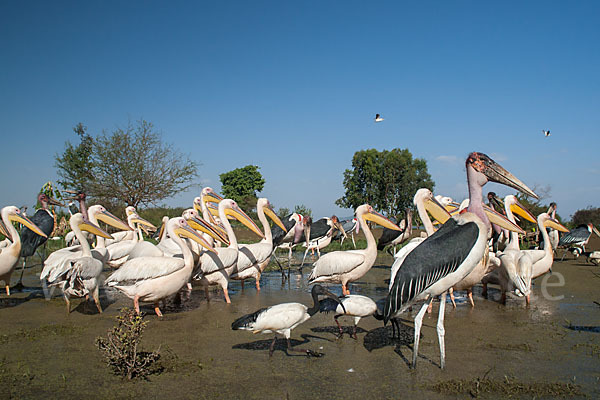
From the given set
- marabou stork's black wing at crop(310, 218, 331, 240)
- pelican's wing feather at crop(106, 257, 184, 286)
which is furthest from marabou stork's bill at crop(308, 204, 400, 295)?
marabou stork's black wing at crop(310, 218, 331, 240)

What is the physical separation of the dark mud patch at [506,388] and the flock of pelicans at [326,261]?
1.38 ft

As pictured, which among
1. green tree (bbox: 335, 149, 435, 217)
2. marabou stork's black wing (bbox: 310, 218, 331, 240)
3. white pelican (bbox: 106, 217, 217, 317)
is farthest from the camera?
green tree (bbox: 335, 149, 435, 217)

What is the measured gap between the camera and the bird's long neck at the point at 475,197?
4.52 meters

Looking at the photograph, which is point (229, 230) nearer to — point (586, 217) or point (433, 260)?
point (433, 260)

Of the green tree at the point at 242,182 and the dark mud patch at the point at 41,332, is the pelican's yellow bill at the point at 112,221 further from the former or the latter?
the green tree at the point at 242,182

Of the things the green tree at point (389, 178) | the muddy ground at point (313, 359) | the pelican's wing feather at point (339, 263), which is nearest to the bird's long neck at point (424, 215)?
the pelican's wing feather at point (339, 263)

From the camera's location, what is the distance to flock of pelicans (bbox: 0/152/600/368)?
4371mm

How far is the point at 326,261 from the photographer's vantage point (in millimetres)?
7426

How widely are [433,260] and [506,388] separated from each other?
1228mm

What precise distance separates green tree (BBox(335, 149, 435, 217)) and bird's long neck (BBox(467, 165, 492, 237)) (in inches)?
1516

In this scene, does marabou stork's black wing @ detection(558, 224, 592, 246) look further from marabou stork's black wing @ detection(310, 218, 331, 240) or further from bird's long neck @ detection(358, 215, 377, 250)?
bird's long neck @ detection(358, 215, 377, 250)

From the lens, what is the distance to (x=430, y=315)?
6.69 meters

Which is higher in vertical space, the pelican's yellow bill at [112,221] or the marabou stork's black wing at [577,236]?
the pelican's yellow bill at [112,221]

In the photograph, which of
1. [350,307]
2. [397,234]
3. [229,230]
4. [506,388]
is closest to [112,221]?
[229,230]
